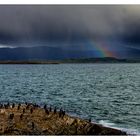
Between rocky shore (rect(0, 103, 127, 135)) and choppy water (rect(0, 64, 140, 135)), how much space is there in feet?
0.57

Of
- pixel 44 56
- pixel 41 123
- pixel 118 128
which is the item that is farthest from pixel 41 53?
pixel 118 128

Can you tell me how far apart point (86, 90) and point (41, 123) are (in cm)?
128

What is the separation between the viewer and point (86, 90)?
27.5 m

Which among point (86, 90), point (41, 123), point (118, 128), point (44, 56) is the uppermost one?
point (44, 56)

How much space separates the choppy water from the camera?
27.1 meters

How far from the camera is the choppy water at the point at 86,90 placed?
27.1 m

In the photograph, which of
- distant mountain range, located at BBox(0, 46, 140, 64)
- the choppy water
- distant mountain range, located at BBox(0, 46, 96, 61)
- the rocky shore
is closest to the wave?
the choppy water

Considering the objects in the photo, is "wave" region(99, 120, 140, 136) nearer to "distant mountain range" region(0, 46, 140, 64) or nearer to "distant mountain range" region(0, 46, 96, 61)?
"distant mountain range" region(0, 46, 140, 64)

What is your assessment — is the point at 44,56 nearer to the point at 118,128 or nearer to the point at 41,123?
the point at 41,123

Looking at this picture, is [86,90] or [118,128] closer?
[118,128]

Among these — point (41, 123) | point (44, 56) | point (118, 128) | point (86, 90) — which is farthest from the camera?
point (86, 90)

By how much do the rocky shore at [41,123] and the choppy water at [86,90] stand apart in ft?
0.57

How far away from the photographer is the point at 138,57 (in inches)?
1065
